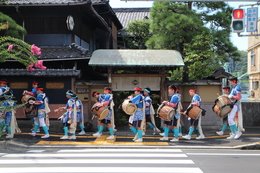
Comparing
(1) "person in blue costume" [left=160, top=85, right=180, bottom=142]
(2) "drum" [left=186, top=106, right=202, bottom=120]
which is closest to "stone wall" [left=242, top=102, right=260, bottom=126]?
(2) "drum" [left=186, top=106, right=202, bottom=120]

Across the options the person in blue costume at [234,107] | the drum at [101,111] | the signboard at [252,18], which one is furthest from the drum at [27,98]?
the signboard at [252,18]

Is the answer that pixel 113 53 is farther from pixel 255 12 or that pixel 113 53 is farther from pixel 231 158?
pixel 231 158

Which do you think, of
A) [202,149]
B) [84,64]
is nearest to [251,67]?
[84,64]

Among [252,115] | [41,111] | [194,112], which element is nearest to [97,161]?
[41,111]

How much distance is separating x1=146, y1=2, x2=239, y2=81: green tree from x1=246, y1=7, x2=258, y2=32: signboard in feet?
9.89

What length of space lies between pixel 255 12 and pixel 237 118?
13.3 feet

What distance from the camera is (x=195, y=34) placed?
48.4 feet

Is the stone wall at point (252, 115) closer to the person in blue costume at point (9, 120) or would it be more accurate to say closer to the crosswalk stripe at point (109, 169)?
the crosswalk stripe at point (109, 169)

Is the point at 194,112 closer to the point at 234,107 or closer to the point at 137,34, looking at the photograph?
the point at 234,107

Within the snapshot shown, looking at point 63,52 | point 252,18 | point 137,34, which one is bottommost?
point 63,52

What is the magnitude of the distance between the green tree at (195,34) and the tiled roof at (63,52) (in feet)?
13.3

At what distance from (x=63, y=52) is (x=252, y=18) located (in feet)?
27.9

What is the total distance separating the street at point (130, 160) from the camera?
22.3ft

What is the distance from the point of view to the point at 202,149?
967cm
